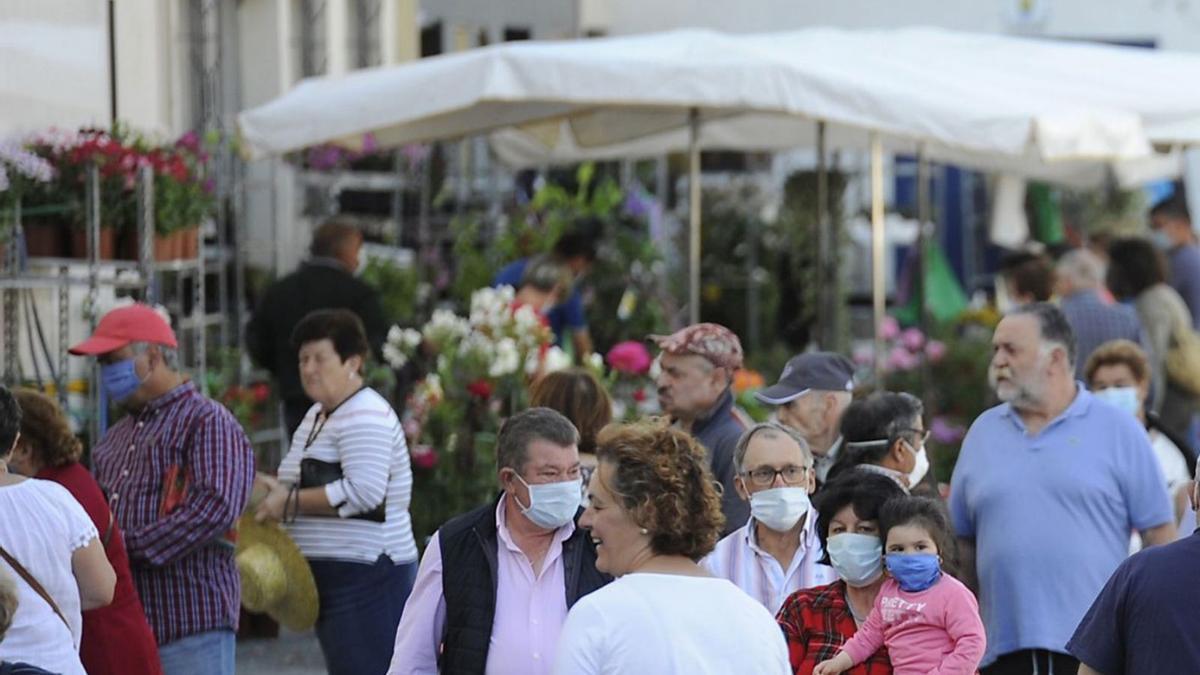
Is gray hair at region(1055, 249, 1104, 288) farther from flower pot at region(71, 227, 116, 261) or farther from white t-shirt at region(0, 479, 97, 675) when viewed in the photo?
white t-shirt at region(0, 479, 97, 675)

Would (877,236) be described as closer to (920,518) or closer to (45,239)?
(45,239)

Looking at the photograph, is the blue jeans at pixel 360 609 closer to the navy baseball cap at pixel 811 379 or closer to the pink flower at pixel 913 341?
the navy baseball cap at pixel 811 379

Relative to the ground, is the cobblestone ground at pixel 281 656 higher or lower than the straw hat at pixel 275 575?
lower

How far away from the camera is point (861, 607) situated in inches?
199

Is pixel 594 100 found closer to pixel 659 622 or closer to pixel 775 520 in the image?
pixel 775 520

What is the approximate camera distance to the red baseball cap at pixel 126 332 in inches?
243

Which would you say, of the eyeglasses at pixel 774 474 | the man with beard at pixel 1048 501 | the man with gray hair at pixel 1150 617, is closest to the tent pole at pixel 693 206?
the man with beard at pixel 1048 501

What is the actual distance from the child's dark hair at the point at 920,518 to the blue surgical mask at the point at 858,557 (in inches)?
1.2

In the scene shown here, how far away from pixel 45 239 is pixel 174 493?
2.27 m

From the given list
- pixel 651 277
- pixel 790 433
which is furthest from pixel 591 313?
pixel 790 433

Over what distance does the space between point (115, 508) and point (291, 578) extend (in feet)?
2.37

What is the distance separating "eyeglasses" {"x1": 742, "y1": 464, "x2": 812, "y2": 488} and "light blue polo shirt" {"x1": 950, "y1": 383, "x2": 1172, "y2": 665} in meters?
1.20

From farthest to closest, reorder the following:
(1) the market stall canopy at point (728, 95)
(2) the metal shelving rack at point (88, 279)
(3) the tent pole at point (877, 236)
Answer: (3) the tent pole at point (877, 236) < (1) the market stall canopy at point (728, 95) < (2) the metal shelving rack at point (88, 279)

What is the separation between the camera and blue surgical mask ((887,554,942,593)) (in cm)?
495
